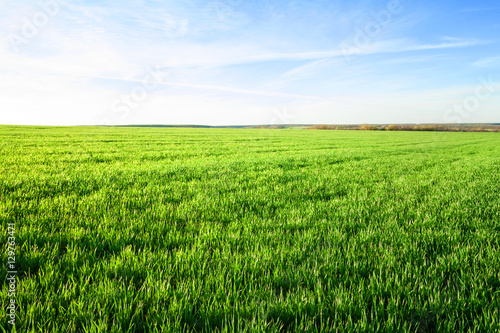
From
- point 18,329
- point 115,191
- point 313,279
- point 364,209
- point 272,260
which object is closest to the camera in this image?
point 18,329

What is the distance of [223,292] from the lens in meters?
2.16

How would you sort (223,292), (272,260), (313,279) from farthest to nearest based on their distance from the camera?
(272,260) → (313,279) → (223,292)

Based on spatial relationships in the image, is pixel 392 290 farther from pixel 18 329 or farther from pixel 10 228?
pixel 10 228

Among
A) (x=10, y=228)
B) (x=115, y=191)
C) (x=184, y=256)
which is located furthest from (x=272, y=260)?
(x=115, y=191)

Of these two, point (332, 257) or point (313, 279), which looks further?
point (332, 257)

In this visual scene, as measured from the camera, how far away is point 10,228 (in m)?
3.28

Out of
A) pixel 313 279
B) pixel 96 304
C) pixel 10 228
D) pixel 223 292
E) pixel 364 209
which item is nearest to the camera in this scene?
pixel 96 304

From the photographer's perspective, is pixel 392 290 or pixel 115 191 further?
pixel 115 191

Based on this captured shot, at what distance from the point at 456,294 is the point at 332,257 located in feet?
3.71

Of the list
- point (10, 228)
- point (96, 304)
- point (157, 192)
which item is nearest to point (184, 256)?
point (96, 304)

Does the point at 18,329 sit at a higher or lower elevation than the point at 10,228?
lower

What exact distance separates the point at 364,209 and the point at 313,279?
2.98 metres

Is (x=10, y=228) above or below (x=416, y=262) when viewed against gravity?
above

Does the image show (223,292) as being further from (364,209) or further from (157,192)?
(157,192)
